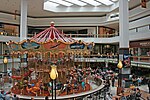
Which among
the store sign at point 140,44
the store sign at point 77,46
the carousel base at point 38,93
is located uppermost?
the store sign at point 140,44

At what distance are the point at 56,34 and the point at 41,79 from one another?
2915 millimetres

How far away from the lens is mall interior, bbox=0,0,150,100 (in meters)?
11.7

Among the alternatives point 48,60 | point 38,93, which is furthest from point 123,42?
point 38,93

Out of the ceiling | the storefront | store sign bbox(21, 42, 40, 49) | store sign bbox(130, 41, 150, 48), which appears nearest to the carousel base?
store sign bbox(21, 42, 40, 49)

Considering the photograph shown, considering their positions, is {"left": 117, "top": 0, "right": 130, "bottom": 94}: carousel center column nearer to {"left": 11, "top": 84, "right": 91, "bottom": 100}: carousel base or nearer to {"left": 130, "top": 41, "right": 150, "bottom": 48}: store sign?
{"left": 130, "top": 41, "right": 150, "bottom": 48}: store sign

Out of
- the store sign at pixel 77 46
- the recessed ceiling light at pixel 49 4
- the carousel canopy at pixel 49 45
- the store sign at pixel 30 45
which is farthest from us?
the recessed ceiling light at pixel 49 4

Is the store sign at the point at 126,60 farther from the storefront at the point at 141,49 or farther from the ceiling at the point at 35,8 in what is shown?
the ceiling at the point at 35,8

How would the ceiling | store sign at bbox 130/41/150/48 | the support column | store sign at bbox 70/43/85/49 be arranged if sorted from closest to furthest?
store sign at bbox 70/43/85/49 → the support column → store sign at bbox 130/41/150/48 → the ceiling

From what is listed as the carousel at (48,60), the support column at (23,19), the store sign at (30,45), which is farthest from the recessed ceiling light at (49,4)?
the store sign at (30,45)

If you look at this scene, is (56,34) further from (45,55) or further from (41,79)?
(41,79)

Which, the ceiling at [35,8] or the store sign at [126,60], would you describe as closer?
the store sign at [126,60]

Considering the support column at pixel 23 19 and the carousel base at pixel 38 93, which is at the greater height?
the support column at pixel 23 19

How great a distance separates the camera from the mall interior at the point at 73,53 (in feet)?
38.3

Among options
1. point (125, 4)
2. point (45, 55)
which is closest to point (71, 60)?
Answer: point (45, 55)
